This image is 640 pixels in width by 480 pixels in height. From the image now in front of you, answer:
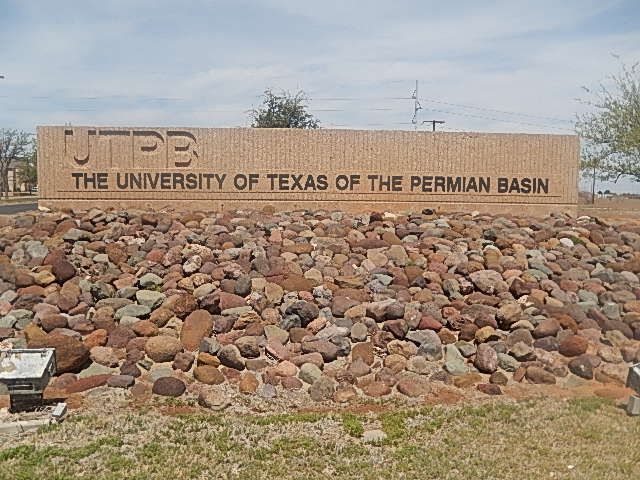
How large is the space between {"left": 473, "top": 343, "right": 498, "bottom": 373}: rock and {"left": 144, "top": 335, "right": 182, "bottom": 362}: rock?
3259 millimetres

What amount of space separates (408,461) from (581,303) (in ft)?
14.6

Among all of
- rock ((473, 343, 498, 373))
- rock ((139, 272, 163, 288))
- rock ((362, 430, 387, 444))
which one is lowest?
rock ((362, 430, 387, 444))

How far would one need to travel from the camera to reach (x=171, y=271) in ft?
25.3

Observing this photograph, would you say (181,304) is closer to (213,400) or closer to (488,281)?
(213,400)

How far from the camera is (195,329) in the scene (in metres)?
6.32

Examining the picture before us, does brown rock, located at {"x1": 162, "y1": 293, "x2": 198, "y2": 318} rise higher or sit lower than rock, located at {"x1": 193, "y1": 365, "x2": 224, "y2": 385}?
higher

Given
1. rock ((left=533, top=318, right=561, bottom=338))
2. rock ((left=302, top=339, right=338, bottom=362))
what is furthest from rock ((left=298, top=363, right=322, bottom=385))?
rock ((left=533, top=318, right=561, bottom=338))

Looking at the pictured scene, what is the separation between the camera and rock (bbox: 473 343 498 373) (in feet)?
19.2

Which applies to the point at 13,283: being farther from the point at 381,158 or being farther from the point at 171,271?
the point at 381,158

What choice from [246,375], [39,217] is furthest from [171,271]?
[39,217]

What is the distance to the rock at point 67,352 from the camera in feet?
18.4

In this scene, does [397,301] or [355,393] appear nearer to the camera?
[355,393]

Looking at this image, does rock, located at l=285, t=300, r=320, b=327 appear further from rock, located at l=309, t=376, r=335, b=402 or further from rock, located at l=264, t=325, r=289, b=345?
rock, located at l=309, t=376, r=335, b=402

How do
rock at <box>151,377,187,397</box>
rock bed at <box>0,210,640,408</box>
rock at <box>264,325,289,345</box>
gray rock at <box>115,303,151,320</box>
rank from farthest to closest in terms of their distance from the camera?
gray rock at <box>115,303,151,320</box> < rock at <box>264,325,289,345</box> < rock bed at <box>0,210,640,408</box> < rock at <box>151,377,187,397</box>
